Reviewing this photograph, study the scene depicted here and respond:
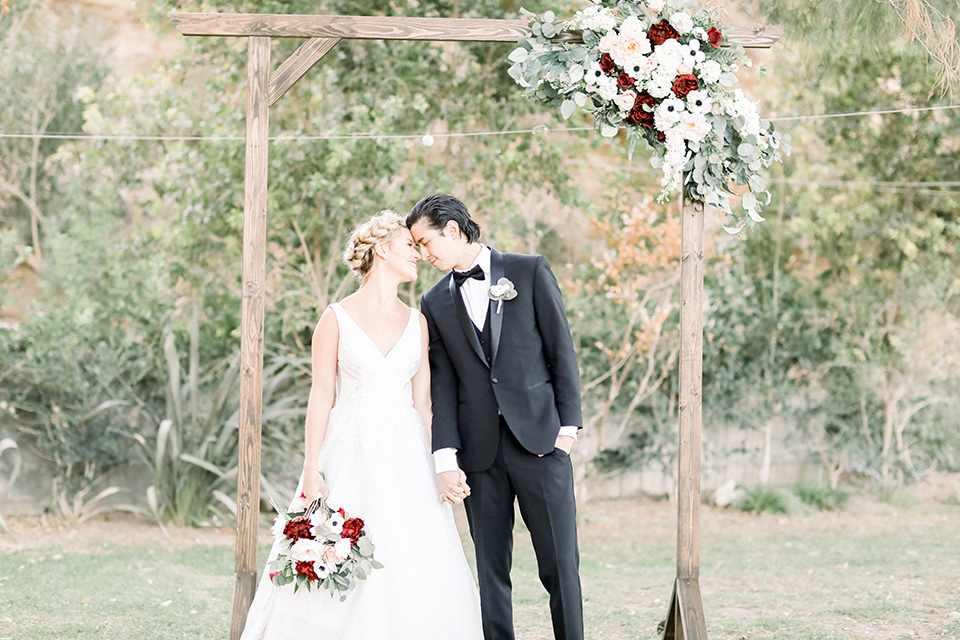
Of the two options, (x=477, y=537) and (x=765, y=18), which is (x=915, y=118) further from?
(x=477, y=537)

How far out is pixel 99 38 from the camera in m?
8.55

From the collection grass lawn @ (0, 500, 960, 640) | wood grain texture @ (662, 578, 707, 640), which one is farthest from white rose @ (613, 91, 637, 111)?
grass lawn @ (0, 500, 960, 640)

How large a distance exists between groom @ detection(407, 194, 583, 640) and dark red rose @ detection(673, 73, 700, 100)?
2.65ft

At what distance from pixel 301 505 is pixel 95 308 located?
451 cm

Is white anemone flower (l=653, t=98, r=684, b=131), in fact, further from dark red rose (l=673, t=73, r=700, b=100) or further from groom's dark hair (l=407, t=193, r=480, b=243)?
groom's dark hair (l=407, t=193, r=480, b=243)

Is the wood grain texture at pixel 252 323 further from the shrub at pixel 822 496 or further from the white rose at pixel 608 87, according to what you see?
the shrub at pixel 822 496

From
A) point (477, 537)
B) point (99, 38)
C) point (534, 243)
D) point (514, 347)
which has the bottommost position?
point (477, 537)

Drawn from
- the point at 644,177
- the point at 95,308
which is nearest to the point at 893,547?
the point at 644,177

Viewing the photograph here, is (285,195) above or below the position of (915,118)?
below

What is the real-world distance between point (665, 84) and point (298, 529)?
2032 mm

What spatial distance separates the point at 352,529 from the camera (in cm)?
300

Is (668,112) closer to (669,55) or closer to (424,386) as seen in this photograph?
(669,55)

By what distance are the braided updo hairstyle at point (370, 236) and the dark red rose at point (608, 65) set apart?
0.93 m

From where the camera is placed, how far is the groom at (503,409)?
Result: 3096 mm
